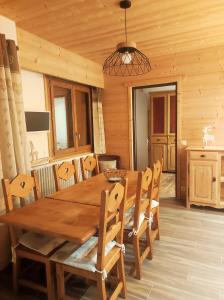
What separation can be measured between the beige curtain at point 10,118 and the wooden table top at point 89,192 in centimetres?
57

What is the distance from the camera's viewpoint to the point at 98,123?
4.30 meters

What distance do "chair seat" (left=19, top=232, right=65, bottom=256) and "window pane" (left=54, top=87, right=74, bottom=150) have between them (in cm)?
185

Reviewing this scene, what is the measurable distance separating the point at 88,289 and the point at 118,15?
269 cm

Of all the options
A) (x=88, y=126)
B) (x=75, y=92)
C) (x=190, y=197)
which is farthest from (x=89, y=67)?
(x=190, y=197)

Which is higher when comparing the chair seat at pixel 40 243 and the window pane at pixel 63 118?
the window pane at pixel 63 118

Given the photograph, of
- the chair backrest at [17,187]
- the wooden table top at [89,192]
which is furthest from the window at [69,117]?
the chair backrest at [17,187]

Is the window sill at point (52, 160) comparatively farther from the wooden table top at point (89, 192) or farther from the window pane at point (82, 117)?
the wooden table top at point (89, 192)

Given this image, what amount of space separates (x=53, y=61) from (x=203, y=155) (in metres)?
2.58

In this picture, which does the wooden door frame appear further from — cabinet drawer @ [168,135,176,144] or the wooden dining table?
cabinet drawer @ [168,135,176,144]

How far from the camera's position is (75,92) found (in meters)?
3.98

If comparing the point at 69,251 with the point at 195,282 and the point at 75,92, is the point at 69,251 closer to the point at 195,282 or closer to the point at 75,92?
the point at 195,282

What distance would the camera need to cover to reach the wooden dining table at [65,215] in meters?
1.44

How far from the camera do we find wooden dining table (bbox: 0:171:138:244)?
144 centimetres

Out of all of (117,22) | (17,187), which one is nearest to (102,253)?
(17,187)
